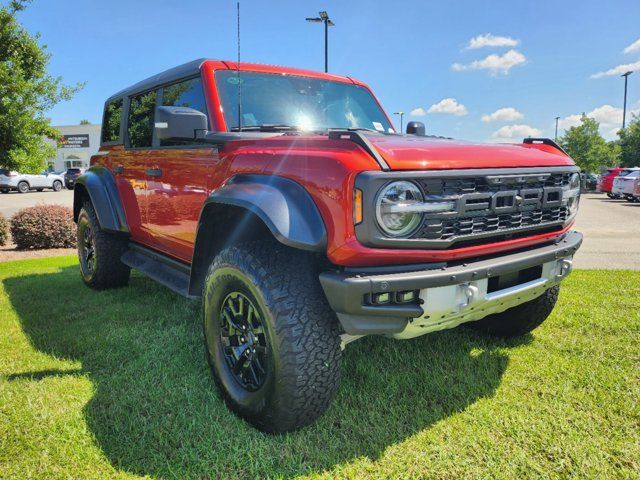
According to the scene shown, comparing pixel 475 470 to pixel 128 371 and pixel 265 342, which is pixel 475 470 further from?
pixel 128 371

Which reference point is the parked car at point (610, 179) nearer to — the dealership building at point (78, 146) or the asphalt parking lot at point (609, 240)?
the asphalt parking lot at point (609, 240)

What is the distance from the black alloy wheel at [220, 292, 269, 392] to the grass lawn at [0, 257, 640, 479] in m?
0.25

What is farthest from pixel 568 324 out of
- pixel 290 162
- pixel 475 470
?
pixel 290 162

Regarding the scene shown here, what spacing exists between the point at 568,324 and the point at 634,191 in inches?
777

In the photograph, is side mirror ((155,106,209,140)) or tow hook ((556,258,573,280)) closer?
side mirror ((155,106,209,140))

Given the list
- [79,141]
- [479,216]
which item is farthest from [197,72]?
[79,141]

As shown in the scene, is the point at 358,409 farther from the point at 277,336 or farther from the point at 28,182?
the point at 28,182

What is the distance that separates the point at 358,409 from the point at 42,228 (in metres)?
8.10

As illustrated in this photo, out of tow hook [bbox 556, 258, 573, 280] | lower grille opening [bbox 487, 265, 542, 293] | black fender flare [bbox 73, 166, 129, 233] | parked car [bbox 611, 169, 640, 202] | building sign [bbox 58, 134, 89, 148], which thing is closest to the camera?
lower grille opening [bbox 487, 265, 542, 293]

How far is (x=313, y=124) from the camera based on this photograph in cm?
349

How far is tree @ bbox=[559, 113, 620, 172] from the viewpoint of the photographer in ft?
124

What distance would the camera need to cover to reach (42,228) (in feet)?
29.3

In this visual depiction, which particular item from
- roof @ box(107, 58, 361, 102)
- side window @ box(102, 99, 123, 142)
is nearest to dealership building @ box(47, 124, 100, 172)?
side window @ box(102, 99, 123, 142)

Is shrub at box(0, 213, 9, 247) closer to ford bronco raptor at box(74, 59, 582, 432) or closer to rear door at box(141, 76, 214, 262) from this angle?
rear door at box(141, 76, 214, 262)
